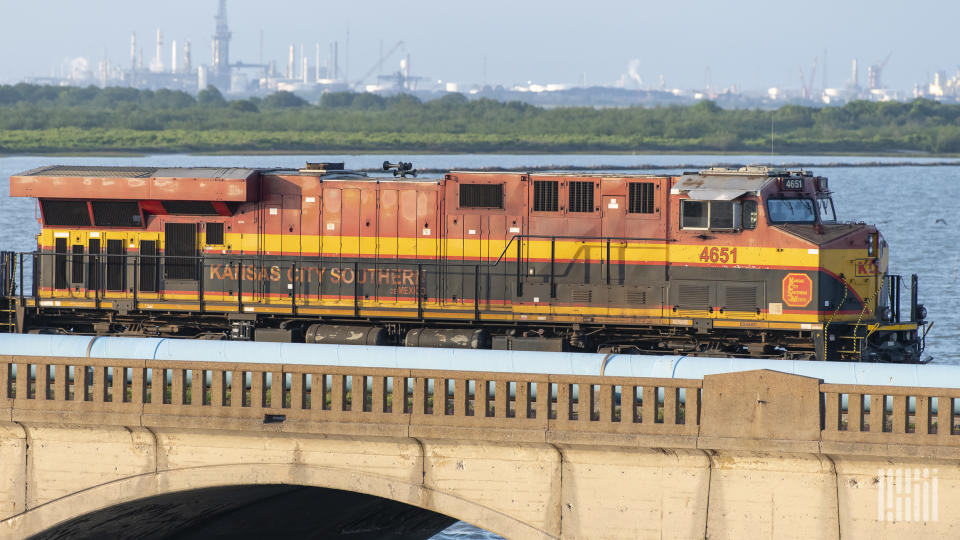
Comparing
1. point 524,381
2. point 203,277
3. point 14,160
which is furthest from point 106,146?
point 524,381

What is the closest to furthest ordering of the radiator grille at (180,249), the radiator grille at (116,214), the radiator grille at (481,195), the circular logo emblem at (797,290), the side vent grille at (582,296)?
the circular logo emblem at (797,290)
the side vent grille at (582,296)
the radiator grille at (481,195)
the radiator grille at (180,249)
the radiator grille at (116,214)

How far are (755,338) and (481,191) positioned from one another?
5435 mm

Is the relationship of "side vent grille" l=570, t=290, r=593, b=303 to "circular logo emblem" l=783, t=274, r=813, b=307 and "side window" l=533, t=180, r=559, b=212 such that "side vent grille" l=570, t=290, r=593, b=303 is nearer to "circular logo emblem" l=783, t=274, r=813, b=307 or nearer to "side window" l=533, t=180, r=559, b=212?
"side window" l=533, t=180, r=559, b=212

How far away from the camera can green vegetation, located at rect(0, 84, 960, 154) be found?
15200cm

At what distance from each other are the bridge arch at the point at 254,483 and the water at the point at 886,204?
13997 millimetres

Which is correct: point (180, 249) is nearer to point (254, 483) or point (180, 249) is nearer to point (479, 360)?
point (479, 360)

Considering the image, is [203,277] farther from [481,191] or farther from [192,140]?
[192,140]

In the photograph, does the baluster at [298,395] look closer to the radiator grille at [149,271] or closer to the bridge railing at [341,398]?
the bridge railing at [341,398]

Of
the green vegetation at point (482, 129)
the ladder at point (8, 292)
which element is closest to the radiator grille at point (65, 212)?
the ladder at point (8, 292)

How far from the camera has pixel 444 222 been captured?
953 inches

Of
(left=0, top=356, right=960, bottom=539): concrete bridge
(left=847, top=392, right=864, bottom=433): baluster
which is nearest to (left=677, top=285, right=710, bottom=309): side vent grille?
(left=0, top=356, right=960, bottom=539): concrete bridge

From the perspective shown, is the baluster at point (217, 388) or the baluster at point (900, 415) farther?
the baluster at point (217, 388)

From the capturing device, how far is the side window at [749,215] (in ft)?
72.9

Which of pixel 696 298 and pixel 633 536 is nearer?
A: pixel 633 536
